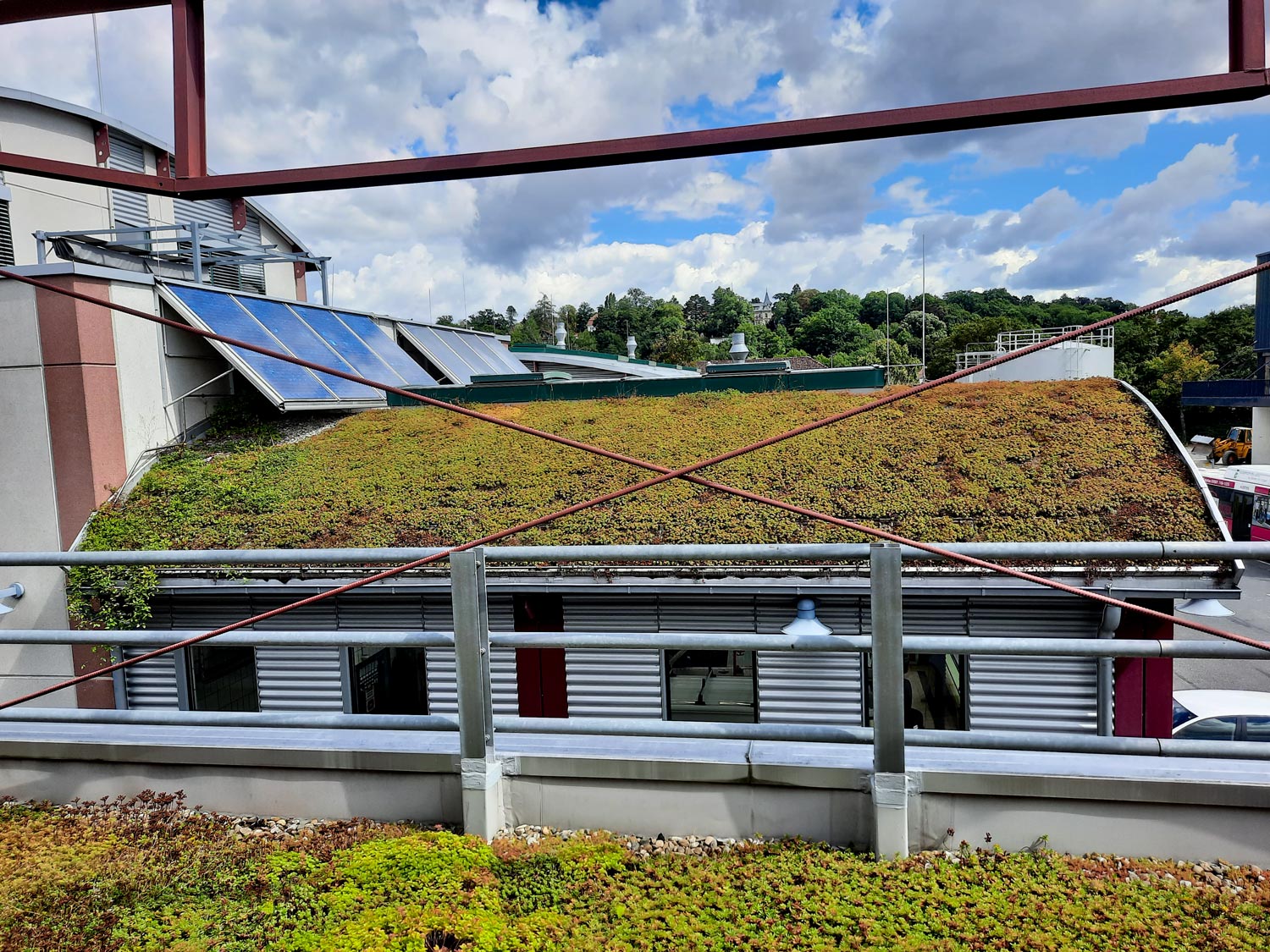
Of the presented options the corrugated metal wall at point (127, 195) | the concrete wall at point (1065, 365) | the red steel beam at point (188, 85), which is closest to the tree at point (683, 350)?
the corrugated metal wall at point (127, 195)

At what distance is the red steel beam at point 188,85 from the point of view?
3098mm

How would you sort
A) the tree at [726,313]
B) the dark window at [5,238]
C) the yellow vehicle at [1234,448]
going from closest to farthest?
the dark window at [5,238] < the yellow vehicle at [1234,448] < the tree at [726,313]

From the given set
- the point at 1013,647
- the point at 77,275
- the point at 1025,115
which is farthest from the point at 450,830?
the point at 77,275

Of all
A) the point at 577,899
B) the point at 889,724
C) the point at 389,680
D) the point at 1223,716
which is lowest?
the point at 1223,716

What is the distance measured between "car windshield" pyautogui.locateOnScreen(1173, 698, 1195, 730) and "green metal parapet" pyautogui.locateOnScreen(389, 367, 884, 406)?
699 cm

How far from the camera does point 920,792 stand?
9.12ft

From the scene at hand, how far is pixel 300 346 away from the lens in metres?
14.1

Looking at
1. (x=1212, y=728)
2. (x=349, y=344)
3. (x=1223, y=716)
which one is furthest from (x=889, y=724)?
A: (x=349, y=344)

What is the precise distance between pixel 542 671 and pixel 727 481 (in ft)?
11.0

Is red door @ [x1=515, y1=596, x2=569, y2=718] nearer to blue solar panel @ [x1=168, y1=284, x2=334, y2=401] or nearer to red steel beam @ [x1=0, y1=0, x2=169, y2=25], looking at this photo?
blue solar panel @ [x1=168, y1=284, x2=334, y2=401]

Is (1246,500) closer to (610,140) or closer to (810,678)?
(810,678)

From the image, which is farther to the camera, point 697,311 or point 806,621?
point 697,311

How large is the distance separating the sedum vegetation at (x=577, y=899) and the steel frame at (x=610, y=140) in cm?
244

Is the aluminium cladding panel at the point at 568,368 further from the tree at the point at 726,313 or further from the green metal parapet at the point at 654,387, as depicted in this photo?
the tree at the point at 726,313
